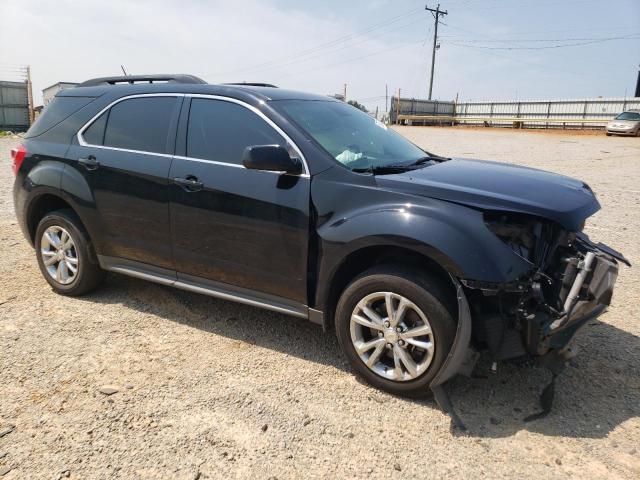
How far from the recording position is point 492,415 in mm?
2904

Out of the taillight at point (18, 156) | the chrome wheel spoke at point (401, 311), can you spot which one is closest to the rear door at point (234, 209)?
the chrome wheel spoke at point (401, 311)

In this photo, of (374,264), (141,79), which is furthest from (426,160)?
(141,79)

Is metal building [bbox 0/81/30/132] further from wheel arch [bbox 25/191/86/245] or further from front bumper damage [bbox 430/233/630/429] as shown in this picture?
front bumper damage [bbox 430/233/630/429]

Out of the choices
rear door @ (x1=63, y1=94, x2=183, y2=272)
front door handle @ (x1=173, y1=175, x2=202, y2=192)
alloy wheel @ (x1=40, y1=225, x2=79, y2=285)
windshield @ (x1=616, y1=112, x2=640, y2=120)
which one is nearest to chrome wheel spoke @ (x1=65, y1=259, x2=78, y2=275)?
alloy wheel @ (x1=40, y1=225, x2=79, y2=285)

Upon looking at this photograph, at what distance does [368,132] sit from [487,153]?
13572 mm

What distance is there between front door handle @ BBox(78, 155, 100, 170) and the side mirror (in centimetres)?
158

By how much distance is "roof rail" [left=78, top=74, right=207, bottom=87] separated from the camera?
4.23m

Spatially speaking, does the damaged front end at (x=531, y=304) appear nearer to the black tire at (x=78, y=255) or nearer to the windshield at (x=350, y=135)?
the windshield at (x=350, y=135)

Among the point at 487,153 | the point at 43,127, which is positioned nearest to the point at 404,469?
the point at 43,127

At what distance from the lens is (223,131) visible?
3.67 m

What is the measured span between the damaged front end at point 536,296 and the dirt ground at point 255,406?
10.5 inches

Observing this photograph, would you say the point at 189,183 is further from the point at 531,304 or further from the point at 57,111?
the point at 531,304

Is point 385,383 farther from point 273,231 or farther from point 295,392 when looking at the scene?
point 273,231

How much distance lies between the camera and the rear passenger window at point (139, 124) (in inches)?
154
